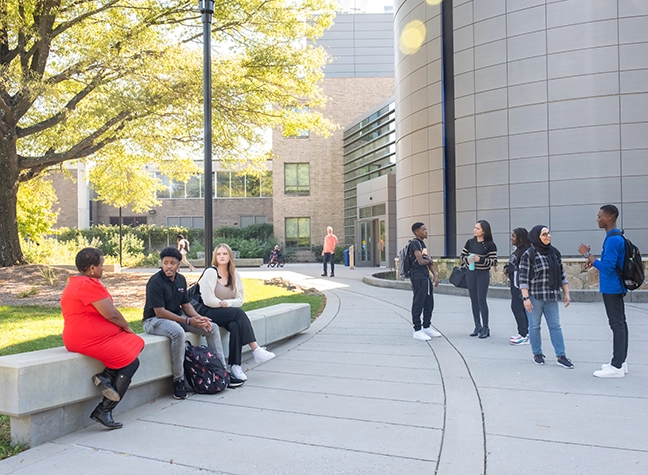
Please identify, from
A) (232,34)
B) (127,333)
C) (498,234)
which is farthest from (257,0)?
(127,333)

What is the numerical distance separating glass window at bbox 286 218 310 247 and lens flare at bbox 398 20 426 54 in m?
19.8

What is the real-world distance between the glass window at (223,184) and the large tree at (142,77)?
2635 cm

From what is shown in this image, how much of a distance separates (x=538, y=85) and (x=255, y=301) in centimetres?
1161

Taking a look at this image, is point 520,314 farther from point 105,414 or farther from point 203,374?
point 105,414

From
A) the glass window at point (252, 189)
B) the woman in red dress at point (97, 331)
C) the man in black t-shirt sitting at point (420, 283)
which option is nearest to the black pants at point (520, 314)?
the man in black t-shirt sitting at point (420, 283)

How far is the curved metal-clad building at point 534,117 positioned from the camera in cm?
1614

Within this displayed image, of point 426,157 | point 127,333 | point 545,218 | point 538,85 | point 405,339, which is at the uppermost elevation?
point 538,85

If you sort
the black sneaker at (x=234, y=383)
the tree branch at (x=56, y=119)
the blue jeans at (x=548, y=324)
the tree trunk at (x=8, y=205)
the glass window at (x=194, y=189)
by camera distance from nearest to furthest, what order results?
the black sneaker at (x=234, y=383) → the blue jeans at (x=548, y=324) → the tree branch at (x=56, y=119) → the tree trunk at (x=8, y=205) → the glass window at (x=194, y=189)

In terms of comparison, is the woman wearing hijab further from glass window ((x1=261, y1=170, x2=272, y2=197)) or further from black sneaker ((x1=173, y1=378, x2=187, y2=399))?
glass window ((x1=261, y1=170, x2=272, y2=197))

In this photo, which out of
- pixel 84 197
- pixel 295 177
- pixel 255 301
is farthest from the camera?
pixel 84 197

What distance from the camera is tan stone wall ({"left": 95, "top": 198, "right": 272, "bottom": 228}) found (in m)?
46.3

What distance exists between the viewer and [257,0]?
16.0 metres

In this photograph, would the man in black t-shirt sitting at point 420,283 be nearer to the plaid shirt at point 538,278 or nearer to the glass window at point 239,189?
the plaid shirt at point 538,278

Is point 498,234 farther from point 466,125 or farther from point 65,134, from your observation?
point 65,134
